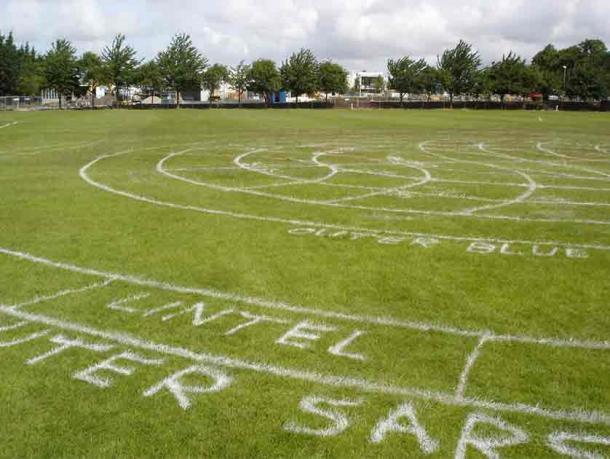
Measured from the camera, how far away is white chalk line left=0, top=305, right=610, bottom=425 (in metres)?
5.75

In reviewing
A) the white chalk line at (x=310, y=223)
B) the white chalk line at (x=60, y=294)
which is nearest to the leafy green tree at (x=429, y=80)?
the white chalk line at (x=310, y=223)

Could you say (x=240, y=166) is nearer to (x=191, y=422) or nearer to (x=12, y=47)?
(x=191, y=422)

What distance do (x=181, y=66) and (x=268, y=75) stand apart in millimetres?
16319

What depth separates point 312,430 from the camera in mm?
5473

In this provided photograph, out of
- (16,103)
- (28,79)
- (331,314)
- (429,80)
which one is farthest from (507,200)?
(28,79)

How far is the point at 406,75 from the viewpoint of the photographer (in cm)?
11888

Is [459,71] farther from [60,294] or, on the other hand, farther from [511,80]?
[60,294]

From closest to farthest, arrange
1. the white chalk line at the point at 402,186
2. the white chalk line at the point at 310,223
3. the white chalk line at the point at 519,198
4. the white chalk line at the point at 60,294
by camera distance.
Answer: the white chalk line at the point at 60,294
the white chalk line at the point at 310,223
the white chalk line at the point at 519,198
the white chalk line at the point at 402,186

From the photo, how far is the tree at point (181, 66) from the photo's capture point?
110625 millimetres

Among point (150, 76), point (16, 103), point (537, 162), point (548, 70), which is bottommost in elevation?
point (537, 162)

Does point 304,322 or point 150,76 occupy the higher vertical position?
point 150,76

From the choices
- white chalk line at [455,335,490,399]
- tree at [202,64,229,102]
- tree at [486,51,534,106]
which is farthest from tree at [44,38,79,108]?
white chalk line at [455,335,490,399]

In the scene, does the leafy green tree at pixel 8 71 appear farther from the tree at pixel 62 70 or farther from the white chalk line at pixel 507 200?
the white chalk line at pixel 507 200

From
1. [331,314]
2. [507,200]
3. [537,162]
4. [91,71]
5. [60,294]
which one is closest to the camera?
[331,314]
